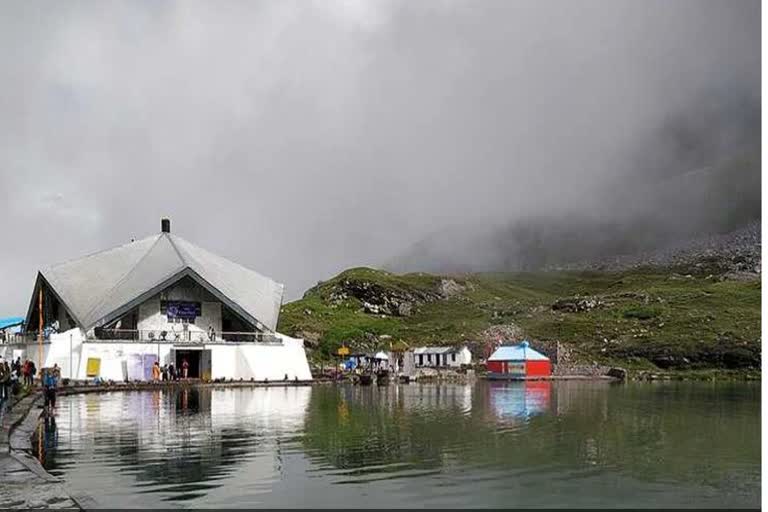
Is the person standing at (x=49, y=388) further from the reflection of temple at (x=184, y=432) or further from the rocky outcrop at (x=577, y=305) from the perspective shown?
the rocky outcrop at (x=577, y=305)

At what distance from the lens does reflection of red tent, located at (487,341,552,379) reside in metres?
57.1

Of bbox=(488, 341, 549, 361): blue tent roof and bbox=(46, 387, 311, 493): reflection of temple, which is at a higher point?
bbox=(46, 387, 311, 493): reflection of temple

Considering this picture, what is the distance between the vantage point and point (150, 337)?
47.2m

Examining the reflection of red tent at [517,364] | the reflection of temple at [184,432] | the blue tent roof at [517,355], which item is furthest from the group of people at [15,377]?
the blue tent roof at [517,355]

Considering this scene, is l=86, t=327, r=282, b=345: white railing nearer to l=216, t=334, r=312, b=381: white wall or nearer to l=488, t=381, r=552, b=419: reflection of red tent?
l=216, t=334, r=312, b=381: white wall

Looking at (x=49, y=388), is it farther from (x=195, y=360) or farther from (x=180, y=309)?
(x=180, y=309)

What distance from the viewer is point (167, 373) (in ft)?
144

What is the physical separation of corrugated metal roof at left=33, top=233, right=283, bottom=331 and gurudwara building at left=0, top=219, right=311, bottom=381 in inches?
2.6

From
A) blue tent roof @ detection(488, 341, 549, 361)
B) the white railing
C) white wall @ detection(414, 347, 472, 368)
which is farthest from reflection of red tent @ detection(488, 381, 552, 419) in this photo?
white wall @ detection(414, 347, 472, 368)

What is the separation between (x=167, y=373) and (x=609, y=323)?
211 ft

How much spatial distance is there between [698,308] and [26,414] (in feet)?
319

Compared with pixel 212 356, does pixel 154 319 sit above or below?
above

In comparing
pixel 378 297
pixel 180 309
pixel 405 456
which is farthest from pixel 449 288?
pixel 405 456

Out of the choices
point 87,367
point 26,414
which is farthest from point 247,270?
point 26,414
